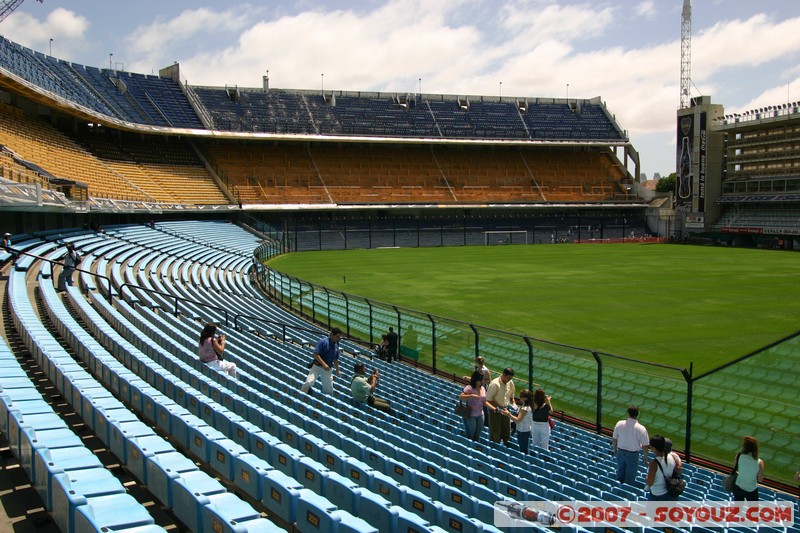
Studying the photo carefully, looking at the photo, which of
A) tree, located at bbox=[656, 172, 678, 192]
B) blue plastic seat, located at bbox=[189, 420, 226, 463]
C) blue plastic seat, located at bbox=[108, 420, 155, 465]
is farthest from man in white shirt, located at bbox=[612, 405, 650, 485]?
tree, located at bbox=[656, 172, 678, 192]

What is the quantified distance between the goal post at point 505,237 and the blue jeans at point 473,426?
166 ft

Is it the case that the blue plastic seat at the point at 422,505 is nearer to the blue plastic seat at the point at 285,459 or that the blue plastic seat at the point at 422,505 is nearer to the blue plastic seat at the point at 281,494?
the blue plastic seat at the point at 281,494

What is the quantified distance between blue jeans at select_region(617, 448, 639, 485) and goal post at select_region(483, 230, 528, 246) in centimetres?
5154

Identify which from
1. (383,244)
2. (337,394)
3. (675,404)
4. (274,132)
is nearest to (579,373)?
(675,404)

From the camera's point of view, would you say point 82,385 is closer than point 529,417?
Yes

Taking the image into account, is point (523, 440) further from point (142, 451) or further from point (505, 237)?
point (505, 237)

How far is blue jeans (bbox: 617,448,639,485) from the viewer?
26.4ft

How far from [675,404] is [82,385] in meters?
8.84

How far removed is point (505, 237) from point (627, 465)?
52.8 metres

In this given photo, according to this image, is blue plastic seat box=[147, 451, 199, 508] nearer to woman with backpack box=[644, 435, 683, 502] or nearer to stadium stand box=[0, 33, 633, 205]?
woman with backpack box=[644, 435, 683, 502]

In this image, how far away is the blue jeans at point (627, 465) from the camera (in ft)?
26.4

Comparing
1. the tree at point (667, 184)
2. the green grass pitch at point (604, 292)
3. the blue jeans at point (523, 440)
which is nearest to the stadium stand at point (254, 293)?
the blue jeans at point (523, 440)

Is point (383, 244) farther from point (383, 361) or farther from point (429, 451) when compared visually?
point (429, 451)

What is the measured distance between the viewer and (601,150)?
2808 inches
